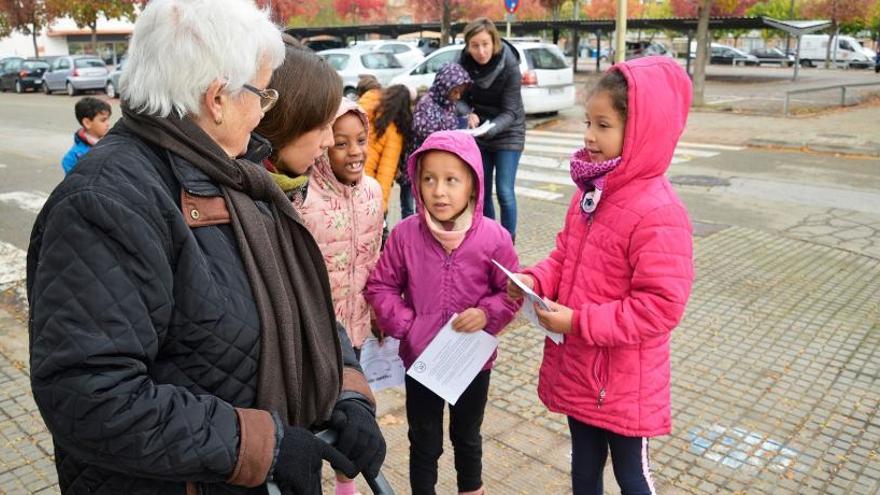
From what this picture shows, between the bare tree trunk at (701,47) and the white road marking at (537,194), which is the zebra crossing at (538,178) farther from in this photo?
the bare tree trunk at (701,47)

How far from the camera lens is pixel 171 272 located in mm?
1353

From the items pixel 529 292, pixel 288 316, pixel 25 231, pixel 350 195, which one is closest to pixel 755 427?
pixel 529 292

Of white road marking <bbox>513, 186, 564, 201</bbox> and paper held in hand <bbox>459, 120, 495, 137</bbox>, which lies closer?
paper held in hand <bbox>459, 120, 495, 137</bbox>

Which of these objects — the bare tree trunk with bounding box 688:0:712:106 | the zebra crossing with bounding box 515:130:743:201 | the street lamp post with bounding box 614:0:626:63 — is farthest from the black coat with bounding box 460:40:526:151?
the bare tree trunk with bounding box 688:0:712:106

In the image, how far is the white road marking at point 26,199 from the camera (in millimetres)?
8781

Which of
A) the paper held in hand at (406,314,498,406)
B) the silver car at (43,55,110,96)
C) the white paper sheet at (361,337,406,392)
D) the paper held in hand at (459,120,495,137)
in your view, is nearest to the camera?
the paper held in hand at (406,314,498,406)

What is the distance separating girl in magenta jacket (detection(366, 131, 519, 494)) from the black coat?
3280 millimetres

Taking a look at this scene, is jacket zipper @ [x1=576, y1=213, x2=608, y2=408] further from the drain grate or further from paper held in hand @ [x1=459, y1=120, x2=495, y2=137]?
the drain grate

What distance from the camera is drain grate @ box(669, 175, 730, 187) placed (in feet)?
31.9

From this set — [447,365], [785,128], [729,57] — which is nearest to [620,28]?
[447,365]

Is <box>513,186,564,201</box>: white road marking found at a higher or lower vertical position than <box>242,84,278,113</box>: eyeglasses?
lower

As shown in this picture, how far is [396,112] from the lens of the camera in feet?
15.1

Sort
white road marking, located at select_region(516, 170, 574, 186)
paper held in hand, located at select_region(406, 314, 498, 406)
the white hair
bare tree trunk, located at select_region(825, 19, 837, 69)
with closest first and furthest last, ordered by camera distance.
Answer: the white hair
paper held in hand, located at select_region(406, 314, 498, 406)
white road marking, located at select_region(516, 170, 574, 186)
bare tree trunk, located at select_region(825, 19, 837, 69)

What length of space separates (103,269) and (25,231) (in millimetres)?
7531
